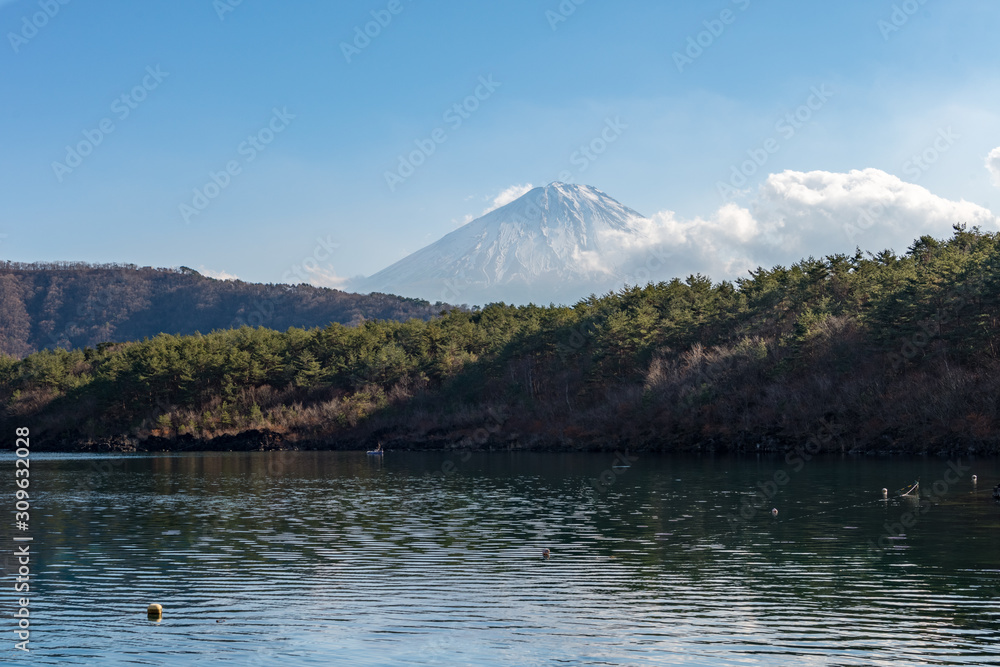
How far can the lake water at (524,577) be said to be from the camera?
17156 millimetres

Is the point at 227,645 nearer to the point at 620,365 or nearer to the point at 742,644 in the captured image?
the point at 742,644

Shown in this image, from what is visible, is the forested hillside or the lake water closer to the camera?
the lake water

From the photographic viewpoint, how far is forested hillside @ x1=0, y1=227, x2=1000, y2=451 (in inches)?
2906

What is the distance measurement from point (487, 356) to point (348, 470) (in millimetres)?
47711

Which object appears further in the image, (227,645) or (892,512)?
(892,512)

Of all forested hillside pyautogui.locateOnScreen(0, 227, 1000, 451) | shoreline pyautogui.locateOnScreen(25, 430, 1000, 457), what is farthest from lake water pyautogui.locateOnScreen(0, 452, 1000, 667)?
forested hillside pyautogui.locateOnScreen(0, 227, 1000, 451)

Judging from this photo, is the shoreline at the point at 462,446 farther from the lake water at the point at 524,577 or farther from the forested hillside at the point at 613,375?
the lake water at the point at 524,577

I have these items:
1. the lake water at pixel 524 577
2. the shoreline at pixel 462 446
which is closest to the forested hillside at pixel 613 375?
the shoreline at pixel 462 446

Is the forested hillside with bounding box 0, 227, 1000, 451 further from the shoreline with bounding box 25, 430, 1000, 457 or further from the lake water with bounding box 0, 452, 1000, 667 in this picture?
the lake water with bounding box 0, 452, 1000, 667

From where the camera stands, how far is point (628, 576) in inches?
943

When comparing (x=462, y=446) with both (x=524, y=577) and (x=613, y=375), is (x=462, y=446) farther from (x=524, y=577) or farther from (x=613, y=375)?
(x=524, y=577)

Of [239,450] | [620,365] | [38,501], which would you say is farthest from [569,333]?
[38,501]

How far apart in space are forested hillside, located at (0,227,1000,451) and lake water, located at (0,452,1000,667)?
1086 inches

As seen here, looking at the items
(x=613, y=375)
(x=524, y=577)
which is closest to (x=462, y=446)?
(x=613, y=375)
